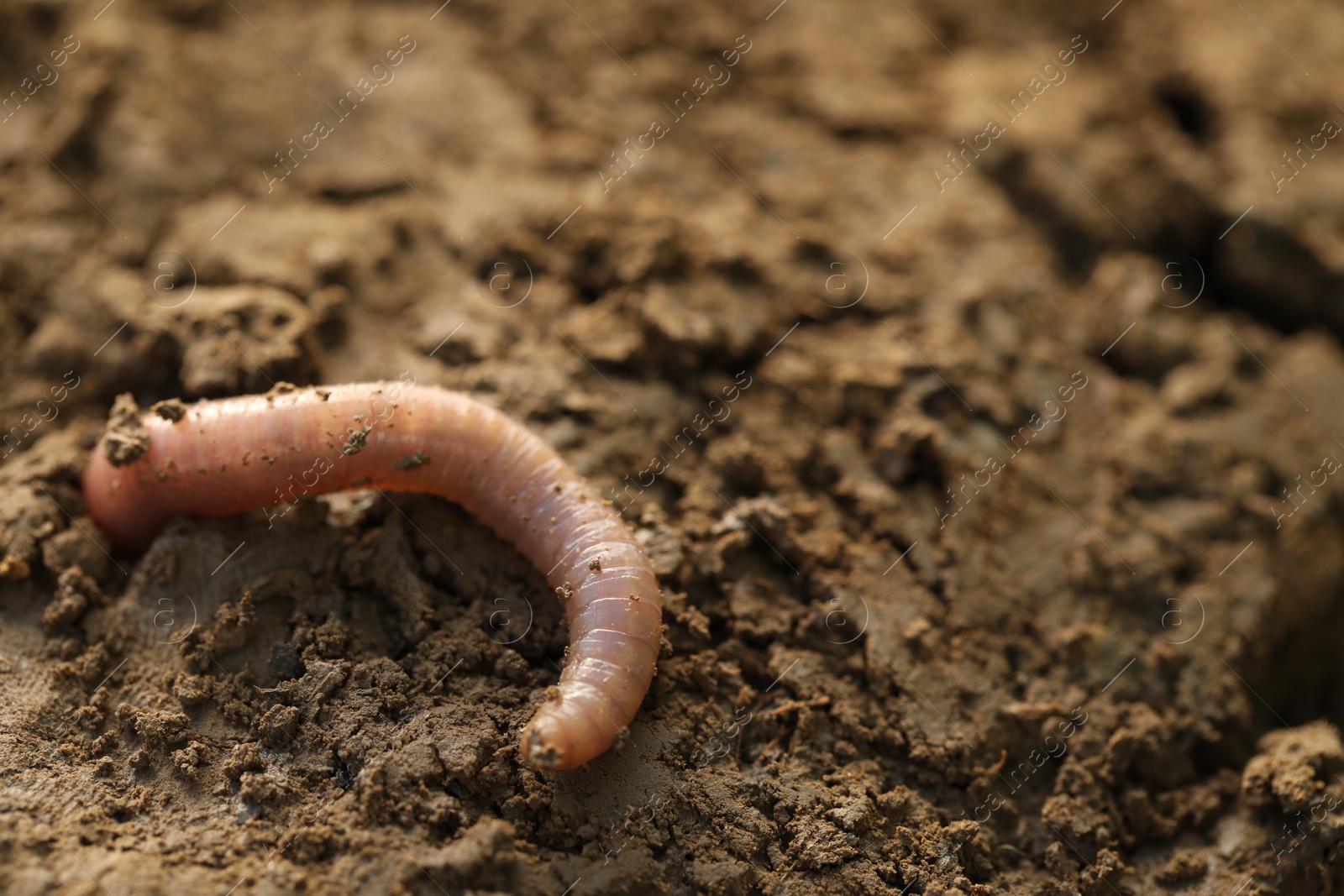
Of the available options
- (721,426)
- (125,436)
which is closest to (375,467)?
(125,436)

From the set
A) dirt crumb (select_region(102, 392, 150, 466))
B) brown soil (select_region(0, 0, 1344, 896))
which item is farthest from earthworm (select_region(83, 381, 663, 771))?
brown soil (select_region(0, 0, 1344, 896))

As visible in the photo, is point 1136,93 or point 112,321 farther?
point 1136,93

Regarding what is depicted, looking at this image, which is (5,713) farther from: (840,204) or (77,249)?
(840,204)

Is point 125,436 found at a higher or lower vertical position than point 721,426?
lower

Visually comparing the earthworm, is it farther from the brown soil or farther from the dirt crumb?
the brown soil

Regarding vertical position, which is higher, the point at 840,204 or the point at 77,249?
the point at 840,204

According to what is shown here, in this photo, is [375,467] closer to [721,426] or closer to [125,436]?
[125,436]

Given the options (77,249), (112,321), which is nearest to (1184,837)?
(112,321)
